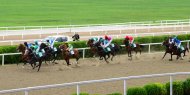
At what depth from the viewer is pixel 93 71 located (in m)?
15.3

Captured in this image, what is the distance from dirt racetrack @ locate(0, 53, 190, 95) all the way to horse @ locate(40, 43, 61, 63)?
0.88 ft

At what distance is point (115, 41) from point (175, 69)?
481 centimetres

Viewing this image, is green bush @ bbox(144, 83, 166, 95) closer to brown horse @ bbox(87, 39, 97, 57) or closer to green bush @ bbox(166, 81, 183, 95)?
green bush @ bbox(166, 81, 183, 95)

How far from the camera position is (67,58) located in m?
16.2

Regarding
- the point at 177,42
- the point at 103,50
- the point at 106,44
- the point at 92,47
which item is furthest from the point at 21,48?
the point at 177,42

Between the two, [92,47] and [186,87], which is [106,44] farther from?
[186,87]

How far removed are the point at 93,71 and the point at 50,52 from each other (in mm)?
1549

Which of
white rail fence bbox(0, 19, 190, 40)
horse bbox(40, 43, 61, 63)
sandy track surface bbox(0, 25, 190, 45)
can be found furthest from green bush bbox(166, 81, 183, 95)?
white rail fence bbox(0, 19, 190, 40)

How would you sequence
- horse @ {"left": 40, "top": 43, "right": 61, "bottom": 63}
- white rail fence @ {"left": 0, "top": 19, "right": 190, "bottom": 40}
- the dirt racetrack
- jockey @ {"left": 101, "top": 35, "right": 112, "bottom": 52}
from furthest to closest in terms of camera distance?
white rail fence @ {"left": 0, "top": 19, "right": 190, "bottom": 40}
jockey @ {"left": 101, "top": 35, "right": 112, "bottom": 52}
horse @ {"left": 40, "top": 43, "right": 61, "bottom": 63}
the dirt racetrack

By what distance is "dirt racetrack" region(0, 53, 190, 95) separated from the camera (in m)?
12.9

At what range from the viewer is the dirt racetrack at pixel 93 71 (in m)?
12.9

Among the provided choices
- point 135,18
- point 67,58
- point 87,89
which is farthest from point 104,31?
point 87,89

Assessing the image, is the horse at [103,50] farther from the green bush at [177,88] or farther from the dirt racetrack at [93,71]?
the green bush at [177,88]

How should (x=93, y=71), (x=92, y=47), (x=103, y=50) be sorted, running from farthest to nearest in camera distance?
(x=92, y=47) < (x=103, y=50) < (x=93, y=71)
